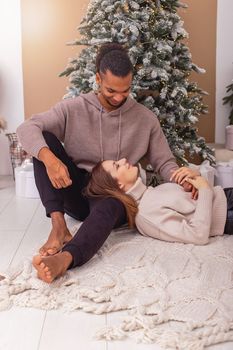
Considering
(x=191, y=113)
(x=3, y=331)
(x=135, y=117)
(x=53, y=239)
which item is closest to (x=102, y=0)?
(x=191, y=113)

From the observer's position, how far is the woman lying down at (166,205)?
174 centimetres

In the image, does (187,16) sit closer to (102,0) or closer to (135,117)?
(102,0)

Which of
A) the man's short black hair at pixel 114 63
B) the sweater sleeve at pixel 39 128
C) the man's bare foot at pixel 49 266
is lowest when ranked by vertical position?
the man's bare foot at pixel 49 266

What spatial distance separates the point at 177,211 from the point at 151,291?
0.49 m

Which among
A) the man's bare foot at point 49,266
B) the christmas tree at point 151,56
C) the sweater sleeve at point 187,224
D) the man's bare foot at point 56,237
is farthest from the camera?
the christmas tree at point 151,56

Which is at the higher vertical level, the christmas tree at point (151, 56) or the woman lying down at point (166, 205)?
the christmas tree at point (151, 56)

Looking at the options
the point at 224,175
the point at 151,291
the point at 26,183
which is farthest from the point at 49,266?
the point at 224,175

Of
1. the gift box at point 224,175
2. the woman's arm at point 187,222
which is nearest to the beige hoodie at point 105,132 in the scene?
the woman's arm at point 187,222

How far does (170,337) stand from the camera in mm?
1081

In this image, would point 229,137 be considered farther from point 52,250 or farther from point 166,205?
point 52,250

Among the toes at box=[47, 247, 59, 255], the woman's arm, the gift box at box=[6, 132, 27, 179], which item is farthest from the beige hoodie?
the gift box at box=[6, 132, 27, 179]

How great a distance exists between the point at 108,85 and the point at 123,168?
1.19 ft

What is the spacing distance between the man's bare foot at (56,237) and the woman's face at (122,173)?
0.29 m

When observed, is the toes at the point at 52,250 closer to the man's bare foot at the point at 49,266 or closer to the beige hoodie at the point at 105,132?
the man's bare foot at the point at 49,266
